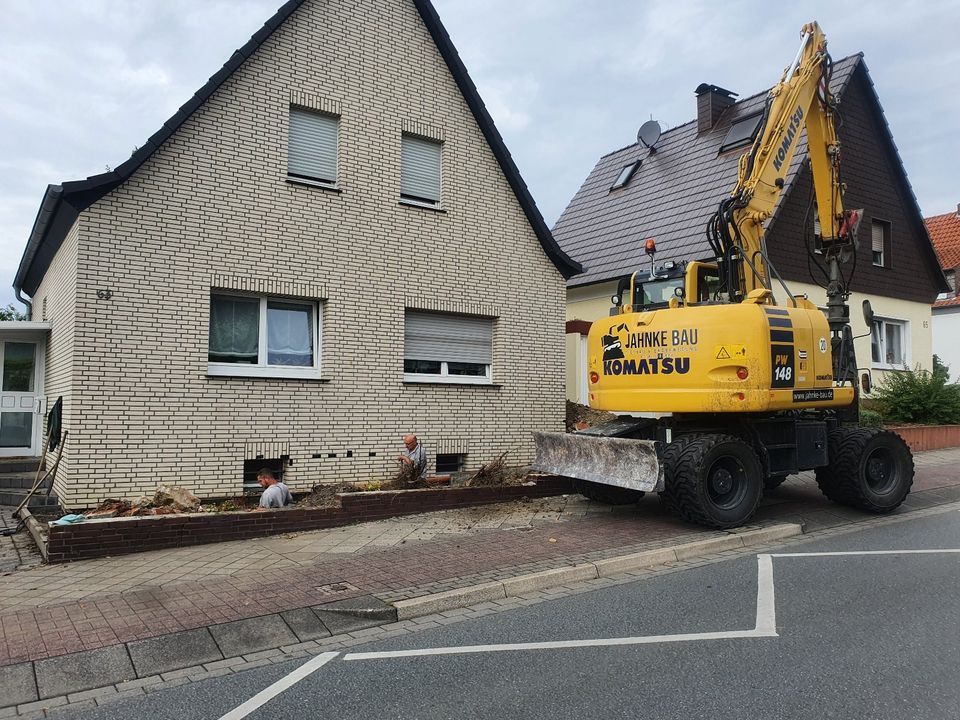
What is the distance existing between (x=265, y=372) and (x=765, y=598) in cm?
656

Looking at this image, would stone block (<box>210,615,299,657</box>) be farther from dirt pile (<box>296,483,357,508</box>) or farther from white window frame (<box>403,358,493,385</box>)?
white window frame (<box>403,358,493,385</box>)

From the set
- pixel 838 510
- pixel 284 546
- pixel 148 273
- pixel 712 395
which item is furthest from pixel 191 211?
pixel 838 510

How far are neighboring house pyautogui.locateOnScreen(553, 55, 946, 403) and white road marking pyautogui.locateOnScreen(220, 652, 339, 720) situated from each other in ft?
40.9

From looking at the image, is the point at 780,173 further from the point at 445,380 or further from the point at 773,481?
the point at 445,380

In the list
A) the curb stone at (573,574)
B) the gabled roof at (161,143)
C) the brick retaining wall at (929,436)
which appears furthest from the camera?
the brick retaining wall at (929,436)

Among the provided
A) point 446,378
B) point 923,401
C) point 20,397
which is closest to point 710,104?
point 923,401

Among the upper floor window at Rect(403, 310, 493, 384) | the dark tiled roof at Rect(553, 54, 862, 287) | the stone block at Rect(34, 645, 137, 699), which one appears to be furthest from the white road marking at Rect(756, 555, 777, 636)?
the dark tiled roof at Rect(553, 54, 862, 287)

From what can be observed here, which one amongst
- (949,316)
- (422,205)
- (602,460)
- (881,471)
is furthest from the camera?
(949,316)

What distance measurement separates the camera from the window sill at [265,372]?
9.48 meters

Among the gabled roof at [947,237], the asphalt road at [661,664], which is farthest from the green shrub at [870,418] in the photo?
the gabled roof at [947,237]

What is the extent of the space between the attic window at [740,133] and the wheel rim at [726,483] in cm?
1222

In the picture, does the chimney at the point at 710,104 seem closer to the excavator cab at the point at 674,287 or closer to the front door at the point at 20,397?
the excavator cab at the point at 674,287

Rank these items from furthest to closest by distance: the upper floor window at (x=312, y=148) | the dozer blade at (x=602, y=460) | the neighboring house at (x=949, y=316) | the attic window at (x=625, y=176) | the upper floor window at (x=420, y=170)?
the neighboring house at (x=949, y=316) → the attic window at (x=625, y=176) → the upper floor window at (x=420, y=170) → the upper floor window at (x=312, y=148) → the dozer blade at (x=602, y=460)

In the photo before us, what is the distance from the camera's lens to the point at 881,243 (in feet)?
64.5
